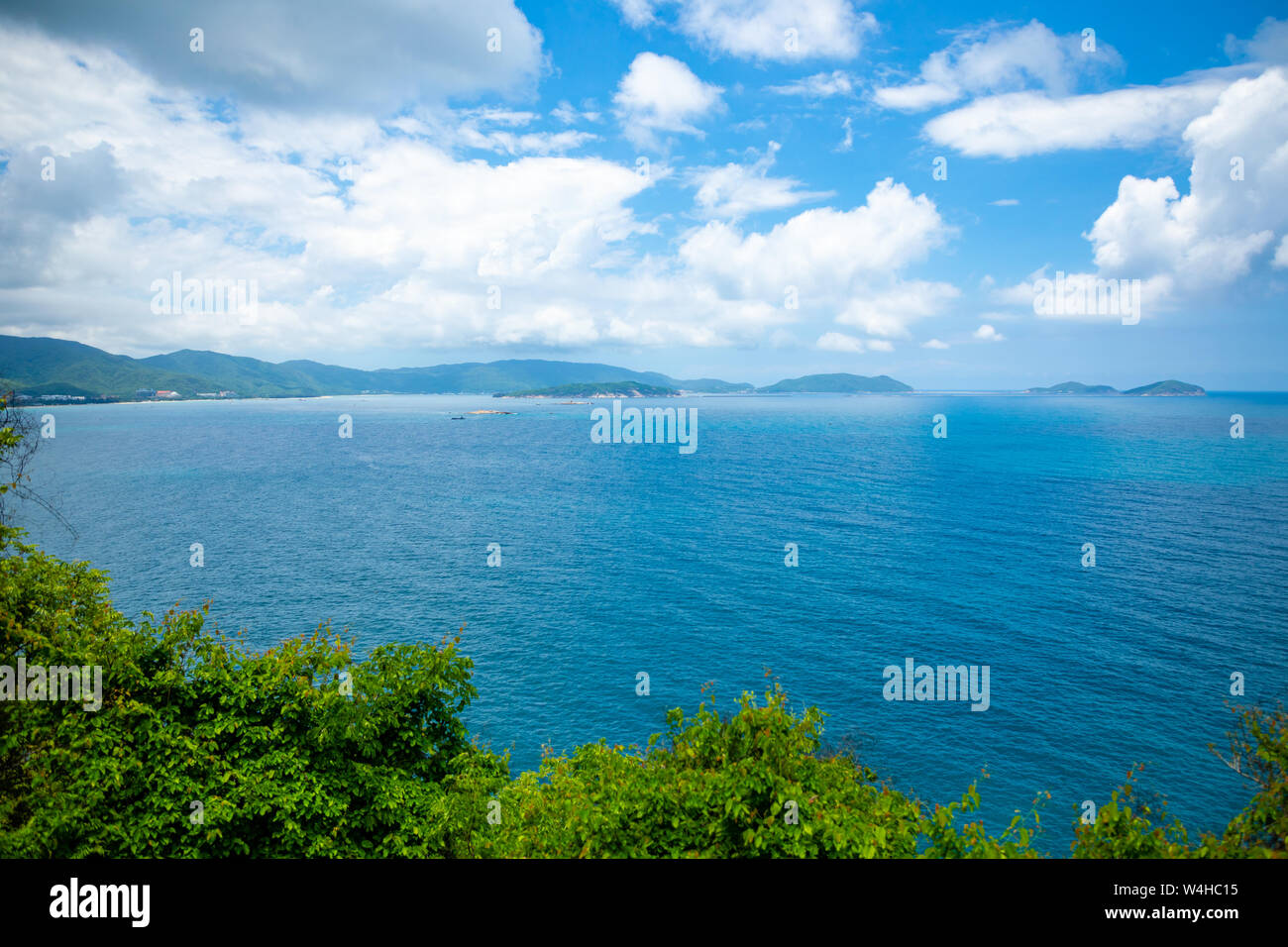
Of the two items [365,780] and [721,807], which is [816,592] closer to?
[721,807]

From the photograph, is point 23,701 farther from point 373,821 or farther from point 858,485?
point 858,485

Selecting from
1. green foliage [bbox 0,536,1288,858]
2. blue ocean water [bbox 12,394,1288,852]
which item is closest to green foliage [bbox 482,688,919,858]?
green foliage [bbox 0,536,1288,858]

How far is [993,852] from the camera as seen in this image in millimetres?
15016

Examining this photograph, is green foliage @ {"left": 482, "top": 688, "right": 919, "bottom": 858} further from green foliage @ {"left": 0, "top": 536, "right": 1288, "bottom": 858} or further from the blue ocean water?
the blue ocean water

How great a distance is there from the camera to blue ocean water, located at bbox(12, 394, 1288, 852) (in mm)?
42844

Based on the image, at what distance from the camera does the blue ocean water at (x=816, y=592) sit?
42844 mm

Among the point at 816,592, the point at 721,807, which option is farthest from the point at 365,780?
the point at 816,592

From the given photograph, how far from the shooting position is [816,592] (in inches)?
2603

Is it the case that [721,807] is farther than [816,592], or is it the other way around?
Answer: [816,592]

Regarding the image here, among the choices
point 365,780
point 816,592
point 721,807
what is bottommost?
point 816,592

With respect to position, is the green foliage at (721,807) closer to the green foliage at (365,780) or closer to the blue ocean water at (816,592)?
the green foliage at (365,780)

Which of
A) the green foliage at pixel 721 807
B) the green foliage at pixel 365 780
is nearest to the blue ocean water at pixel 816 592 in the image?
the green foliage at pixel 365 780

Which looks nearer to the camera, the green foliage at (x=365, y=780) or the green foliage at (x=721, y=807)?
the green foliage at (x=721, y=807)
